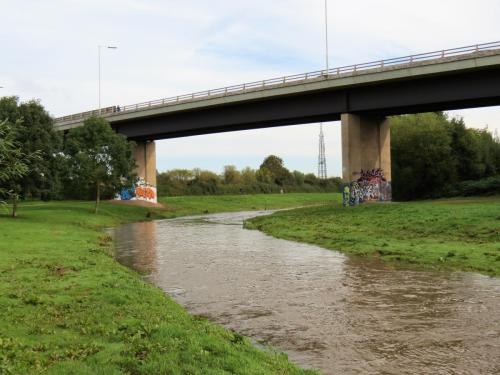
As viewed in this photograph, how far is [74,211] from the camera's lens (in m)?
54.0

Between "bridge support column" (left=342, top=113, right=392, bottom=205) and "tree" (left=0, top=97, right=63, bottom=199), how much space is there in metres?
25.9

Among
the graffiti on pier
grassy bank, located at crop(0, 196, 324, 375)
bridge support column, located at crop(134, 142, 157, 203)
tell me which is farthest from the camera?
bridge support column, located at crop(134, 142, 157, 203)

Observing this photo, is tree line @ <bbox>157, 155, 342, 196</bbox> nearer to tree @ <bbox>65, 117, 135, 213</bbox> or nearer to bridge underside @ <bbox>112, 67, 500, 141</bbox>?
bridge underside @ <bbox>112, 67, 500, 141</bbox>

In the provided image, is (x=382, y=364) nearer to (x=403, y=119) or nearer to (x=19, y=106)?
(x=19, y=106)

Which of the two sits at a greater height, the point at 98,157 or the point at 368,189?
the point at 98,157

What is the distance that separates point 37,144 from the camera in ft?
137

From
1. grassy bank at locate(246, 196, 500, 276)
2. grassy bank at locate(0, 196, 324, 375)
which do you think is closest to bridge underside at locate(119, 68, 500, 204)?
grassy bank at locate(246, 196, 500, 276)

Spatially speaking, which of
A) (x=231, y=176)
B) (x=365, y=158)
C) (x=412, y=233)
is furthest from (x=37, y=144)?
(x=231, y=176)

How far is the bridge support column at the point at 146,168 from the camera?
75.9 m

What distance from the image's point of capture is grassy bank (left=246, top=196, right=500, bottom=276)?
21.0 m

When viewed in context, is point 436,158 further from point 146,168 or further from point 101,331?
point 101,331

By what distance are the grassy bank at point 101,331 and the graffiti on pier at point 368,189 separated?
103 ft

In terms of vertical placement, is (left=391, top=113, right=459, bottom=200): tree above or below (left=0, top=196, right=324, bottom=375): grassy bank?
above

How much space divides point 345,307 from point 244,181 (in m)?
131
